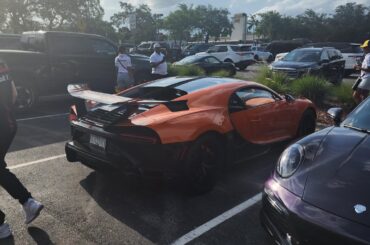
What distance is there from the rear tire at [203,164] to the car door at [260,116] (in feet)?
1.60

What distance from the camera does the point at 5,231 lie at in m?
3.47

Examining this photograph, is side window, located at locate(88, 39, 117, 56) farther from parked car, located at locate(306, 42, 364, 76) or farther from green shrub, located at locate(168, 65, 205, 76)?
parked car, located at locate(306, 42, 364, 76)

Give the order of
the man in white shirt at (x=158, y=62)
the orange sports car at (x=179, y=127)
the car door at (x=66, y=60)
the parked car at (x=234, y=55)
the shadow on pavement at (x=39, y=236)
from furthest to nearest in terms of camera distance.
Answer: the parked car at (x=234, y=55)
the man in white shirt at (x=158, y=62)
the car door at (x=66, y=60)
the orange sports car at (x=179, y=127)
the shadow on pavement at (x=39, y=236)

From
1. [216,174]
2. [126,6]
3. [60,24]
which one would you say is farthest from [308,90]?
[126,6]

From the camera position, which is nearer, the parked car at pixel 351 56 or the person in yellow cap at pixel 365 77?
the person in yellow cap at pixel 365 77

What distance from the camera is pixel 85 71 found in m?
10.6

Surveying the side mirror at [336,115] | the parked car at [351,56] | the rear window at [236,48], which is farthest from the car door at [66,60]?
the rear window at [236,48]

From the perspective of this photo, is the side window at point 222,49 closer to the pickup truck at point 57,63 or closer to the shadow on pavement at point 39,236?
the pickup truck at point 57,63

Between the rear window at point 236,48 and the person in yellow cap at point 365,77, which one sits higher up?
the person in yellow cap at point 365,77

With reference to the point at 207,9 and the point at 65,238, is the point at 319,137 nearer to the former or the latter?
the point at 65,238

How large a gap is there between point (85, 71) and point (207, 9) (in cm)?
6383

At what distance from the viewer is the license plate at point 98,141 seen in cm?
413

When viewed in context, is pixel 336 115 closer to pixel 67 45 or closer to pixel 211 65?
pixel 67 45

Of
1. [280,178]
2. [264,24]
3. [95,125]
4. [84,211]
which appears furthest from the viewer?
[264,24]
